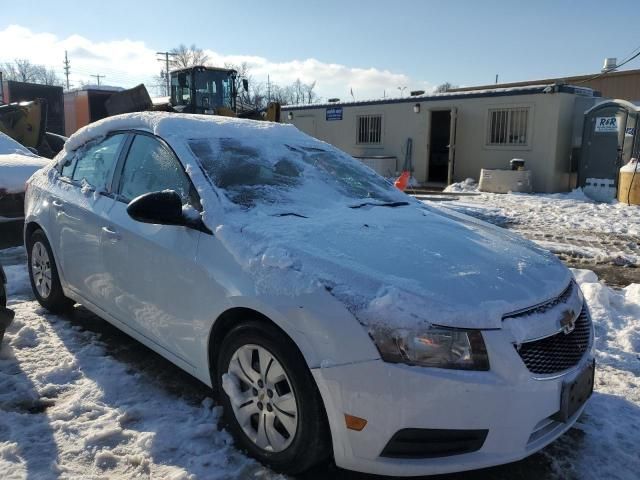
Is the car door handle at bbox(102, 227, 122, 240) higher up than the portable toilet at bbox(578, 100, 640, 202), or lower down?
lower down

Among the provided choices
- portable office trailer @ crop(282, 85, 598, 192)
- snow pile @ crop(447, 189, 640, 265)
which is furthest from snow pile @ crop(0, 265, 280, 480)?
portable office trailer @ crop(282, 85, 598, 192)

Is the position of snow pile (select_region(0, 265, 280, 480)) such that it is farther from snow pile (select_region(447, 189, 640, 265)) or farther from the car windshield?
snow pile (select_region(447, 189, 640, 265))

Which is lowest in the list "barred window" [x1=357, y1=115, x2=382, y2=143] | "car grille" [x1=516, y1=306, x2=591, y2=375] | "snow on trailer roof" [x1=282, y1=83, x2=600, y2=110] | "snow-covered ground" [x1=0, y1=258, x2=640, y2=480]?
"snow-covered ground" [x1=0, y1=258, x2=640, y2=480]

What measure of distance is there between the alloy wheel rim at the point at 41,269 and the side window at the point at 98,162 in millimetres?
768

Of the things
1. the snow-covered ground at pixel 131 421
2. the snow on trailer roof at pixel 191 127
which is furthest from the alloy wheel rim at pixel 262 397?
the snow on trailer roof at pixel 191 127

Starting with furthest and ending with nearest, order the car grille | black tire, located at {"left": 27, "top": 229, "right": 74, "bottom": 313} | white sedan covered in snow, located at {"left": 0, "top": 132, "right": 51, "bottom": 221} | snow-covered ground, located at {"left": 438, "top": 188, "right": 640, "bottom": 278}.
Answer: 1. snow-covered ground, located at {"left": 438, "top": 188, "right": 640, "bottom": 278}
2. white sedan covered in snow, located at {"left": 0, "top": 132, "right": 51, "bottom": 221}
3. black tire, located at {"left": 27, "top": 229, "right": 74, "bottom": 313}
4. the car grille

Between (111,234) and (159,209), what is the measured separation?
820mm

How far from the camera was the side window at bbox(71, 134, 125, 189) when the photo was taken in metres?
3.80

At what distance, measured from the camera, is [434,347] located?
2146 mm

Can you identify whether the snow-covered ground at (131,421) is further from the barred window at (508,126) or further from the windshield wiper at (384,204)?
the barred window at (508,126)

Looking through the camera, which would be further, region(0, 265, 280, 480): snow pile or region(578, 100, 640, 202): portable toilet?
region(578, 100, 640, 202): portable toilet

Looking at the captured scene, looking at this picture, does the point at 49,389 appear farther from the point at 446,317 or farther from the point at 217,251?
the point at 446,317

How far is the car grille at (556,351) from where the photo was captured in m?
2.24

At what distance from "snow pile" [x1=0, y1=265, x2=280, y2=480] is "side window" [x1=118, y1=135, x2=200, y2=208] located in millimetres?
1177
